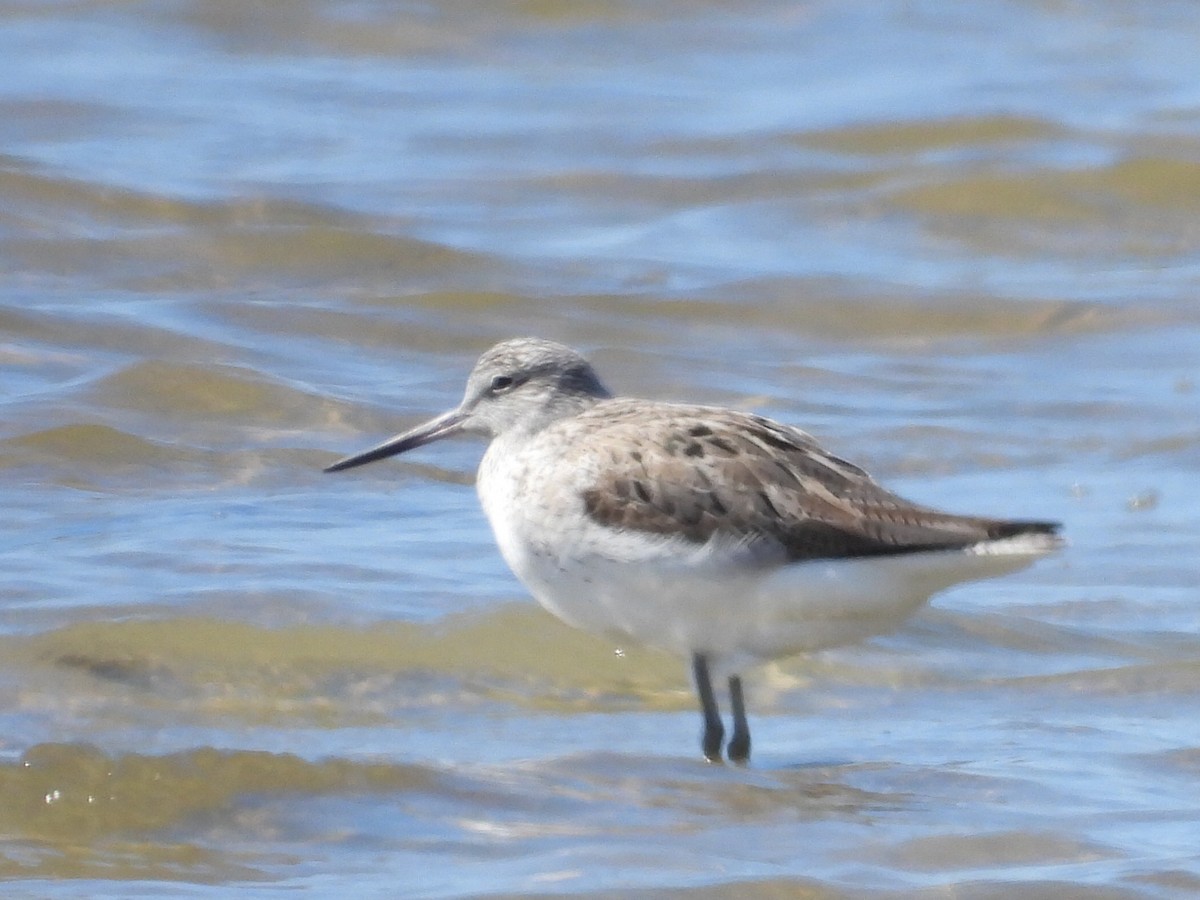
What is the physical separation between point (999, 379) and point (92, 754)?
650 cm

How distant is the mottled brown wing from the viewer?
7.14m

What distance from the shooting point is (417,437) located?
8492 mm

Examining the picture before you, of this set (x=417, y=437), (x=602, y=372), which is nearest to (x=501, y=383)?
(x=417, y=437)

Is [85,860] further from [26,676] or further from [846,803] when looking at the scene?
[846,803]

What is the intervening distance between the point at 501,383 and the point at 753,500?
4.29 ft

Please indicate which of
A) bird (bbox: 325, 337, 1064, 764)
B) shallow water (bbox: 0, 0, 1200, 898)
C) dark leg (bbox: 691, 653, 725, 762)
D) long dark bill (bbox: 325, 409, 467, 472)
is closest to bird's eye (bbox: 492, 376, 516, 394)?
long dark bill (bbox: 325, 409, 467, 472)

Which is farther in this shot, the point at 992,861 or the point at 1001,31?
the point at 1001,31

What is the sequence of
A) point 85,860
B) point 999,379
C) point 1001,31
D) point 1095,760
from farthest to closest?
point 1001,31 < point 999,379 < point 1095,760 < point 85,860

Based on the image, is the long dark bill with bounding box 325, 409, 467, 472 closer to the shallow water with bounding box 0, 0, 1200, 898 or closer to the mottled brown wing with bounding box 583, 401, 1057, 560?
the shallow water with bounding box 0, 0, 1200, 898

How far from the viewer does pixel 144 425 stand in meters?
10.6

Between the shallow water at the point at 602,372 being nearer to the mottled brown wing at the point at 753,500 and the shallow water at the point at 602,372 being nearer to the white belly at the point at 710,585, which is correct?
the white belly at the point at 710,585

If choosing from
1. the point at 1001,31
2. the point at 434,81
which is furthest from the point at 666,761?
the point at 1001,31

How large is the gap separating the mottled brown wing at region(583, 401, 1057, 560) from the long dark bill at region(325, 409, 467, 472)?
3.31 feet

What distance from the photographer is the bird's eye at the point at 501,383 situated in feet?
26.6
